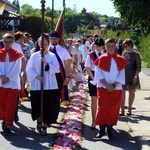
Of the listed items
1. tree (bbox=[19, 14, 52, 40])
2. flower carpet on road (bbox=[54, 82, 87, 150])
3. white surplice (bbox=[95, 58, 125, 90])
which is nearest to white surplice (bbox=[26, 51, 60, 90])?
white surplice (bbox=[95, 58, 125, 90])

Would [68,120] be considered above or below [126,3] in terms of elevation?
below

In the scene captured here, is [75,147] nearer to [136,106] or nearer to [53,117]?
[53,117]

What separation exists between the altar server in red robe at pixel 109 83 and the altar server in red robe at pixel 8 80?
5.16ft

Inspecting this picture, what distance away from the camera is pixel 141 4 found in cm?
1284

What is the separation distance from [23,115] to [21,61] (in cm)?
189

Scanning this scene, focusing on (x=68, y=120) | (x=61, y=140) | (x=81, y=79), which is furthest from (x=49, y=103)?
(x=81, y=79)

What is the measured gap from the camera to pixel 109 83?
8438 millimetres

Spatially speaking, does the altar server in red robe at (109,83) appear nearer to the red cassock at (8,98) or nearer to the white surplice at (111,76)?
the white surplice at (111,76)

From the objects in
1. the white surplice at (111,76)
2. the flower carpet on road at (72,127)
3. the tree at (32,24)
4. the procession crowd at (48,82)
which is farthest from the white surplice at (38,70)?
the tree at (32,24)

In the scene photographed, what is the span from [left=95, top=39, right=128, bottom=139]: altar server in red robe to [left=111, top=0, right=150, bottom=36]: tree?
4672 millimetres

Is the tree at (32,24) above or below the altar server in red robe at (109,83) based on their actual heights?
above

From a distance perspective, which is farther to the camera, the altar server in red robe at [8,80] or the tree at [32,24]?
the tree at [32,24]

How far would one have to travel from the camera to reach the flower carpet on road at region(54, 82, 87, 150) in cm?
799

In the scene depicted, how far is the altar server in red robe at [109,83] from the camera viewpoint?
839 cm
